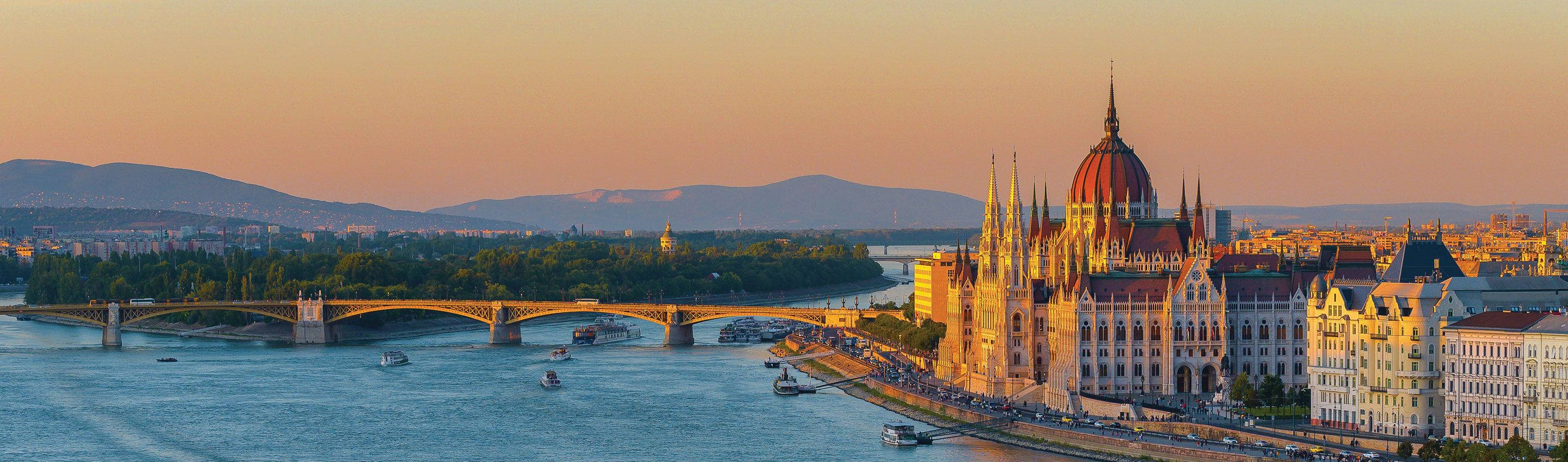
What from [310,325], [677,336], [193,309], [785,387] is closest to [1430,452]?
[785,387]

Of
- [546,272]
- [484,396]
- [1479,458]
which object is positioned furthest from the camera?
[546,272]

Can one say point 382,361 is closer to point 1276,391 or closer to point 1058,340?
point 1058,340

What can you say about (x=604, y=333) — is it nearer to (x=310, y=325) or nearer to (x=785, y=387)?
(x=310, y=325)

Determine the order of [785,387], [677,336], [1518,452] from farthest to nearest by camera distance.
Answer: [677,336], [785,387], [1518,452]

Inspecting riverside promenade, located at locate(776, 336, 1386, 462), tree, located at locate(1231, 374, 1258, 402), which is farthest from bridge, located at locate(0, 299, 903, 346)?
tree, located at locate(1231, 374, 1258, 402)

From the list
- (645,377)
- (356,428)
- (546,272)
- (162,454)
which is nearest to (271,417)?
(356,428)

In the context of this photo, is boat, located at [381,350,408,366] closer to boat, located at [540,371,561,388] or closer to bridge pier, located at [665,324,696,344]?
boat, located at [540,371,561,388]
